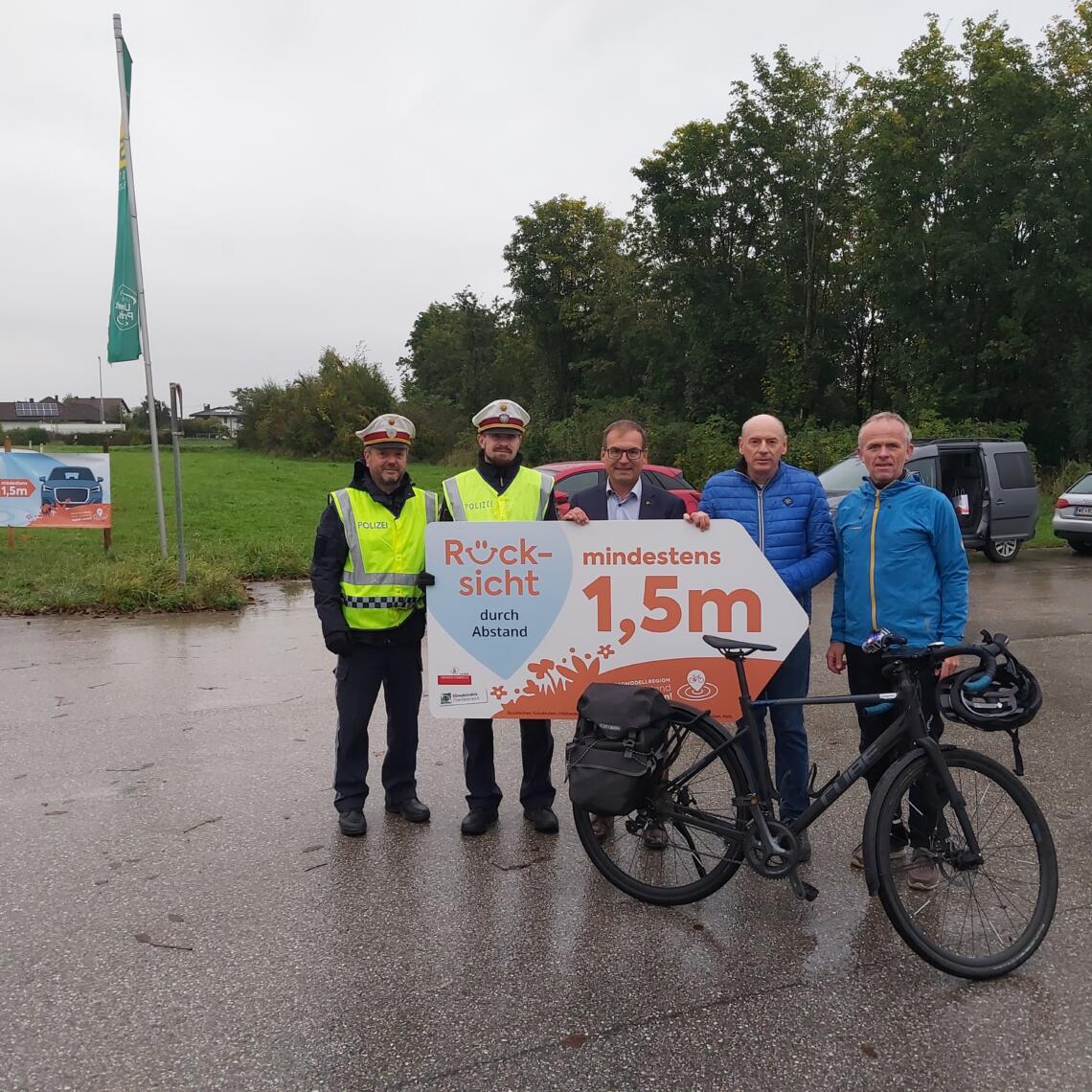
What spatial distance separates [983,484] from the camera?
14.3 metres

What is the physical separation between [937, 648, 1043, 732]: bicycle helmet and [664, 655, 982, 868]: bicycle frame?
0.14 meters

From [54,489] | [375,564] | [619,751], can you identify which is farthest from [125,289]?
[619,751]

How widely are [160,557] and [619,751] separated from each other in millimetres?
9403

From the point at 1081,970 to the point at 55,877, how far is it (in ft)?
12.9

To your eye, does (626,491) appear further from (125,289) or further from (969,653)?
(125,289)

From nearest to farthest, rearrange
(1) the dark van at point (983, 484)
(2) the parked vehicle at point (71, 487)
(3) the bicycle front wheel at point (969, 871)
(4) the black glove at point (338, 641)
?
(3) the bicycle front wheel at point (969, 871) < (4) the black glove at point (338, 641) < (2) the parked vehicle at point (71, 487) < (1) the dark van at point (983, 484)

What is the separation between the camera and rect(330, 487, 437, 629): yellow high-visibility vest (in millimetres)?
4328

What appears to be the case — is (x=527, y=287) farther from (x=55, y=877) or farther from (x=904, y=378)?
(x=55, y=877)

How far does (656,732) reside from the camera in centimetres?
340

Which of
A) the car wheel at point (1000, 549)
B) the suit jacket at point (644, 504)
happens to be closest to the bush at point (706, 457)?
the car wheel at point (1000, 549)

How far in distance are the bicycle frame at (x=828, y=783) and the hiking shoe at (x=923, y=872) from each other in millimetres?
113

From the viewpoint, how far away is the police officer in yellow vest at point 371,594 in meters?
4.33

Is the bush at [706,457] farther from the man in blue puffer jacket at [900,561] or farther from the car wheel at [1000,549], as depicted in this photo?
the man in blue puffer jacket at [900,561]

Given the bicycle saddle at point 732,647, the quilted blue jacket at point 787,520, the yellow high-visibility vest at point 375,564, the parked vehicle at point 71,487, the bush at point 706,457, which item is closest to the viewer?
the bicycle saddle at point 732,647
